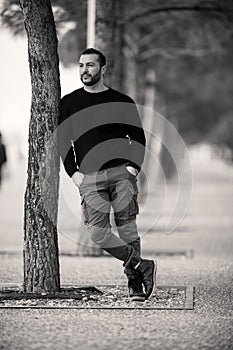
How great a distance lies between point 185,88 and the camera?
52.9 m

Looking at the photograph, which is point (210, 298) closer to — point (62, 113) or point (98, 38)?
point (62, 113)

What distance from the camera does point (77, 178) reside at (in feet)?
32.6

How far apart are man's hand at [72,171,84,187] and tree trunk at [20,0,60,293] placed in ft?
2.01

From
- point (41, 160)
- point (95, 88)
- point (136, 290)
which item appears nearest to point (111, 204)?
point (136, 290)

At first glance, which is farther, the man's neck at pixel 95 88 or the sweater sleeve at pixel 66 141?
the man's neck at pixel 95 88

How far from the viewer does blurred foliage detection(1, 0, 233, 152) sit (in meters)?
19.3

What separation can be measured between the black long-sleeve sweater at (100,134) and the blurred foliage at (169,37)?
23.4 ft

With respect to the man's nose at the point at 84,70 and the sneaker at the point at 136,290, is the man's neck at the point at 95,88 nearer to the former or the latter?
the man's nose at the point at 84,70

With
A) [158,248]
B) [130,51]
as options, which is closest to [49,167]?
[158,248]

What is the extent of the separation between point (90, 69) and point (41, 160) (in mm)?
973

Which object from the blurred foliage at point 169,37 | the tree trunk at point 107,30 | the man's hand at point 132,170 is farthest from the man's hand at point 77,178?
the blurred foliage at point 169,37

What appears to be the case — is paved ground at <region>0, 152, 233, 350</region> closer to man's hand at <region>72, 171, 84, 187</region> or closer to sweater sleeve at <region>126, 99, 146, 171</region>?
man's hand at <region>72, 171, 84, 187</region>

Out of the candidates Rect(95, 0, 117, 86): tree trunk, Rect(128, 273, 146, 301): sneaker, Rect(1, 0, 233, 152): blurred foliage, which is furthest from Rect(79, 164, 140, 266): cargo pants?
Rect(1, 0, 233, 152): blurred foliage

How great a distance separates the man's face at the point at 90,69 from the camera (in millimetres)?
10031
